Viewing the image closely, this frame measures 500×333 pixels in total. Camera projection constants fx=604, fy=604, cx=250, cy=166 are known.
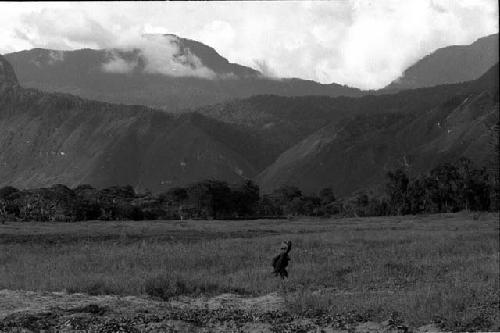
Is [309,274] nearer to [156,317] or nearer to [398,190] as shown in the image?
[156,317]

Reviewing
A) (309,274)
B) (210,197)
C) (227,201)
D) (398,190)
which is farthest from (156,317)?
(398,190)

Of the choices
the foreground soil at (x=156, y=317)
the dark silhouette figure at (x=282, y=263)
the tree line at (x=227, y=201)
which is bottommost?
the foreground soil at (x=156, y=317)

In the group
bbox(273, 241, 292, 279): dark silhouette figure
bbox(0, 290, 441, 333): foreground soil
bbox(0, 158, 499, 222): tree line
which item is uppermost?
bbox(0, 158, 499, 222): tree line

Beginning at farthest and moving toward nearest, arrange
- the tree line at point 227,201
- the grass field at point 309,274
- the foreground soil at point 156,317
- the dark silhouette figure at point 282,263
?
the tree line at point 227,201 → the dark silhouette figure at point 282,263 → the grass field at point 309,274 → the foreground soil at point 156,317

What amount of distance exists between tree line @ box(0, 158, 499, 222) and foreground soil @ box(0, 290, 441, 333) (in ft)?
270

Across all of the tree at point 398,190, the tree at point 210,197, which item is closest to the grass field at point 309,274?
the tree at point 398,190

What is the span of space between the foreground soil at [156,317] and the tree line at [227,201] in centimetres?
8234

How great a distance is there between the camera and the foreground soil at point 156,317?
571 inches

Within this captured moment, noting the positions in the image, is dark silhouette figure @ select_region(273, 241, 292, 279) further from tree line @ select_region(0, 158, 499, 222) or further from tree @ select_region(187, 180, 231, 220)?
tree @ select_region(187, 180, 231, 220)

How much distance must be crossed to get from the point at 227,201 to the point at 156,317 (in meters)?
111

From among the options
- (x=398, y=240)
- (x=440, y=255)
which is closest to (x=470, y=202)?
(x=398, y=240)

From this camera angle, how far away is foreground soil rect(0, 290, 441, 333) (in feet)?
47.5

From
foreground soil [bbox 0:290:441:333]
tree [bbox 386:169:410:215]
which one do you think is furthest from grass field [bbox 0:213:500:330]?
tree [bbox 386:169:410:215]

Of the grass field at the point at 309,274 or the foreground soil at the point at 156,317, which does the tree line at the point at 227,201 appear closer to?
the grass field at the point at 309,274
